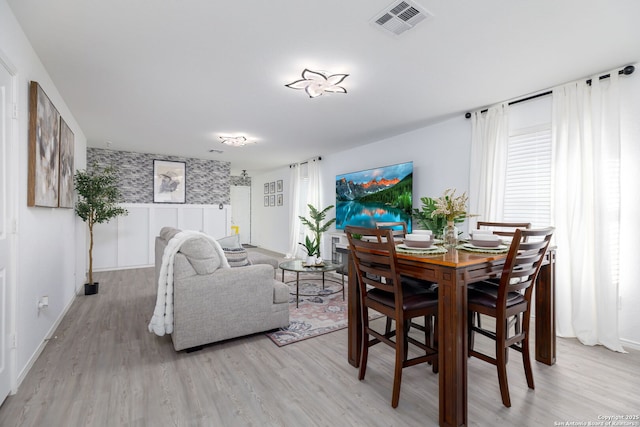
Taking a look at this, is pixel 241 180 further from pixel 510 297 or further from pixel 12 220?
pixel 510 297

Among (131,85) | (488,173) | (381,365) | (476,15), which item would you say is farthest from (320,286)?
(476,15)

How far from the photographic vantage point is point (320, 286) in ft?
15.0

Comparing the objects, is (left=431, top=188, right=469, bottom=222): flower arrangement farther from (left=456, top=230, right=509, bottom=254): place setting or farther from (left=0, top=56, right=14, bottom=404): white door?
(left=0, top=56, right=14, bottom=404): white door

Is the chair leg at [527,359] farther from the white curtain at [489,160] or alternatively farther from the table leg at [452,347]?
the white curtain at [489,160]

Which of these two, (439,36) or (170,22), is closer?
(170,22)

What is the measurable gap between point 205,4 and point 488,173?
325 cm

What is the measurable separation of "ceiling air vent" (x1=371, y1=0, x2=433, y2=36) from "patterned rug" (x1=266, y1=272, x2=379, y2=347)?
2.56 m

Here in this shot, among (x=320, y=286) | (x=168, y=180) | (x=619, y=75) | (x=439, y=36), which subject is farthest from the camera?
(x=168, y=180)

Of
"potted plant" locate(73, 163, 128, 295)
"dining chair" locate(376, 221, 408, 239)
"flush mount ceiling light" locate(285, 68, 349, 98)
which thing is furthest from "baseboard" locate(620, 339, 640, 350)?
"potted plant" locate(73, 163, 128, 295)

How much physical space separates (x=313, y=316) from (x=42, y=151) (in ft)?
9.28

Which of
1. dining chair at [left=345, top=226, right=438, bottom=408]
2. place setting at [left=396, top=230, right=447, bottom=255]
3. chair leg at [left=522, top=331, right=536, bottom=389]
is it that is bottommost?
chair leg at [left=522, top=331, right=536, bottom=389]

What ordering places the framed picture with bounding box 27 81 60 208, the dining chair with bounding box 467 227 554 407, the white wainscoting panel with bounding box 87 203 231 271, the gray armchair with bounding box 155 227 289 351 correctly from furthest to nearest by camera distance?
the white wainscoting panel with bounding box 87 203 231 271 → the gray armchair with bounding box 155 227 289 351 → the framed picture with bounding box 27 81 60 208 → the dining chair with bounding box 467 227 554 407

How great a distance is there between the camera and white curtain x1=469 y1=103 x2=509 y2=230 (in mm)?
3400

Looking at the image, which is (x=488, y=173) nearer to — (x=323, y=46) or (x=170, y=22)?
(x=323, y=46)
